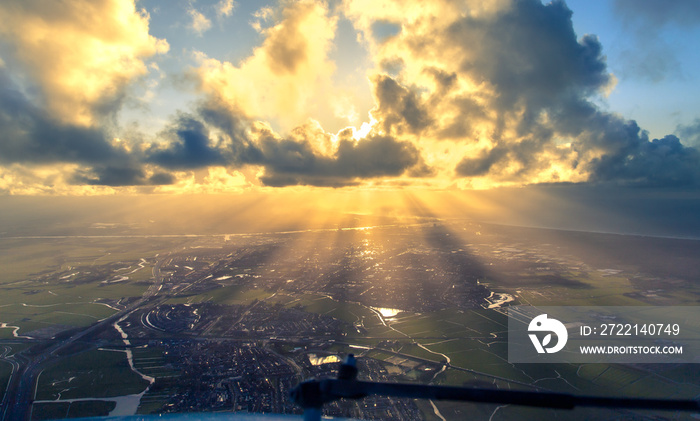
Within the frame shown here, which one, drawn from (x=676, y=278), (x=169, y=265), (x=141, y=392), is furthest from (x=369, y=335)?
(x=676, y=278)

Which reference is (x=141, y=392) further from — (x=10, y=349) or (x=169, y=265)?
(x=169, y=265)

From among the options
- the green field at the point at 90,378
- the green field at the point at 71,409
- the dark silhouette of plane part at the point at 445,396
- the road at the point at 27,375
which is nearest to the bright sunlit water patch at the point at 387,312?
the green field at the point at 90,378

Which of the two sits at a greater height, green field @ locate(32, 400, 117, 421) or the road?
green field @ locate(32, 400, 117, 421)

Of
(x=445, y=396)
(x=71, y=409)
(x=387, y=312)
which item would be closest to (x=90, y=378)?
(x=71, y=409)

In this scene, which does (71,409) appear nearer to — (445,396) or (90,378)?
(90,378)

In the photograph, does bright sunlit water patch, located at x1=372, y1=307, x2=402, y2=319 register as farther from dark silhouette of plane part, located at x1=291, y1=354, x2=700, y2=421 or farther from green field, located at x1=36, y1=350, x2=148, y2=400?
dark silhouette of plane part, located at x1=291, y1=354, x2=700, y2=421

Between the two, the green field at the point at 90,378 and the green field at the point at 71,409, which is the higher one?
the green field at the point at 71,409

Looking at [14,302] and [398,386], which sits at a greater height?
[398,386]

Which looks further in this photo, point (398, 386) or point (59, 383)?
point (59, 383)

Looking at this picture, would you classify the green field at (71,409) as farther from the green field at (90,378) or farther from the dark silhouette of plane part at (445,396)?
the dark silhouette of plane part at (445,396)

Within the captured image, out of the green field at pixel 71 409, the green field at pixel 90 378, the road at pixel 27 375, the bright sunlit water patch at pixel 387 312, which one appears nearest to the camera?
the green field at pixel 71 409

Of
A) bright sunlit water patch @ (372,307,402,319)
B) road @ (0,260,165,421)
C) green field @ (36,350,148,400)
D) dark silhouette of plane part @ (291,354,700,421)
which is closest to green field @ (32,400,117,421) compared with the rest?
road @ (0,260,165,421)
